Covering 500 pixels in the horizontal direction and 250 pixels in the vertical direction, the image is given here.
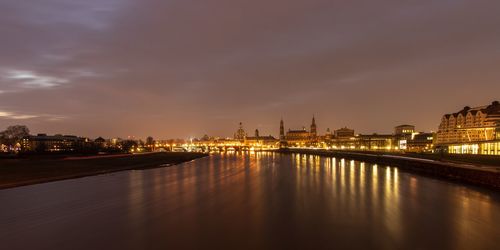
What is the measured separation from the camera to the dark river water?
18.8 m

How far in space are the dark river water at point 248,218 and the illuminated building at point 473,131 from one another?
48.2 m

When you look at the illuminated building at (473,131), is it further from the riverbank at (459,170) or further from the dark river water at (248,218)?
the dark river water at (248,218)

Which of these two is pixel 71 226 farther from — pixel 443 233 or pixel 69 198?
pixel 443 233

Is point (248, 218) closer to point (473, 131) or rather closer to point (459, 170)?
point (459, 170)

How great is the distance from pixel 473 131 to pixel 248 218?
360 ft

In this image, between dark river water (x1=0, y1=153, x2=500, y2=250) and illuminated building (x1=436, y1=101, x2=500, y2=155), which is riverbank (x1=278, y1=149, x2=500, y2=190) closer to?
dark river water (x1=0, y1=153, x2=500, y2=250)

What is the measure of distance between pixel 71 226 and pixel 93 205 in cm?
766

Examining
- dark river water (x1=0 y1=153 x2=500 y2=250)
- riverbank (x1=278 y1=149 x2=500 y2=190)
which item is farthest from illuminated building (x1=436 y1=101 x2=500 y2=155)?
dark river water (x1=0 y1=153 x2=500 y2=250)

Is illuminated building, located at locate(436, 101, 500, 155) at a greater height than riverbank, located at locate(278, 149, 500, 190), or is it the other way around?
illuminated building, located at locate(436, 101, 500, 155)

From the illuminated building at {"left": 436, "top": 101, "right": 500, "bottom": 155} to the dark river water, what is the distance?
48180 mm

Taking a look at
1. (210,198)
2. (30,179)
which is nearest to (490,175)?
(210,198)

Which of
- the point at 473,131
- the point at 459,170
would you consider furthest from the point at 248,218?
the point at 473,131

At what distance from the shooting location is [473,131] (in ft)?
362

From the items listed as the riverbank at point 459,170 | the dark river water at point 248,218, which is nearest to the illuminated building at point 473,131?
the riverbank at point 459,170
